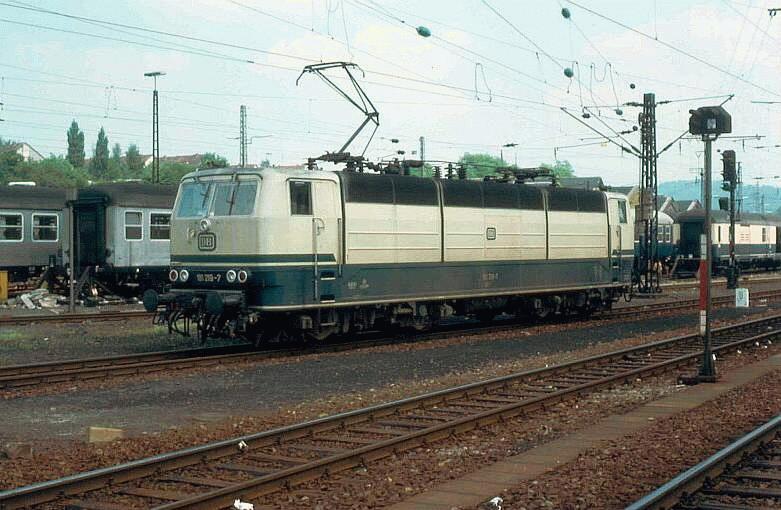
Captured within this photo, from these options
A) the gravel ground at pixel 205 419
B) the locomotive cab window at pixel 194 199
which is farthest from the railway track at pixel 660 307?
the locomotive cab window at pixel 194 199

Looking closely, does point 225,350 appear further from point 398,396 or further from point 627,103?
point 627,103

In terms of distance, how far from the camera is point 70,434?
10867 mm

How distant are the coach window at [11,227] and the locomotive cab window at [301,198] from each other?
17.2 meters

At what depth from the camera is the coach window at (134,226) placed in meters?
31.8

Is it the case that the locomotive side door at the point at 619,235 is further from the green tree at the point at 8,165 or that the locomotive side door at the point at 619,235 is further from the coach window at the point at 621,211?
the green tree at the point at 8,165

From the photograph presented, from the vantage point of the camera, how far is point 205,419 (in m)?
11.8

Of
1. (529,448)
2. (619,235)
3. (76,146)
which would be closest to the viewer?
(529,448)

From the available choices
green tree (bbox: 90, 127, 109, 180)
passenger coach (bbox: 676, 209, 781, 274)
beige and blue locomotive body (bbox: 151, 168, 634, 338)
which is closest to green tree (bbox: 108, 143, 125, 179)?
green tree (bbox: 90, 127, 109, 180)

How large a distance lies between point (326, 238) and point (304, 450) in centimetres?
916

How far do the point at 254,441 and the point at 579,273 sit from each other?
1734cm

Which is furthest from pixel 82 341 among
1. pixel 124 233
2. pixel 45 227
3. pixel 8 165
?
pixel 8 165

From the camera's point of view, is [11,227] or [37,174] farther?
[37,174]

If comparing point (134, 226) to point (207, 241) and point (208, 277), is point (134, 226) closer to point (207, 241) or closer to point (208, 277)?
point (207, 241)

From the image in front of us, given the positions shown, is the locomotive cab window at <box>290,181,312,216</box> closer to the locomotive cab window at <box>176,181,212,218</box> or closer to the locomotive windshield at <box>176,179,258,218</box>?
the locomotive windshield at <box>176,179,258,218</box>
